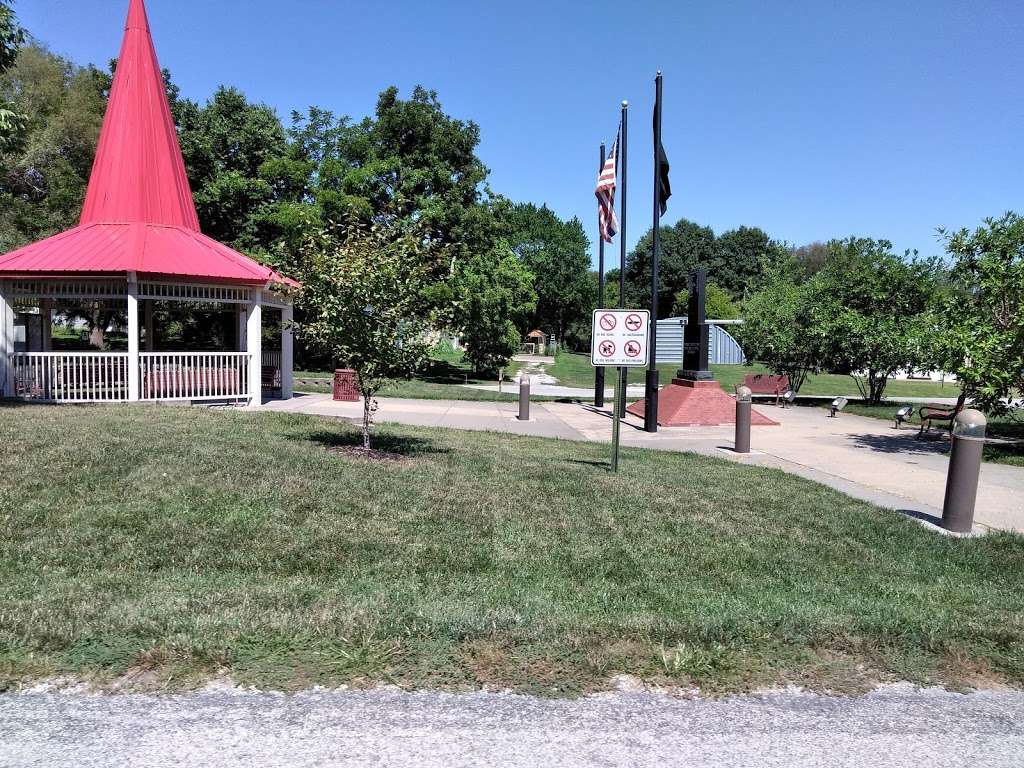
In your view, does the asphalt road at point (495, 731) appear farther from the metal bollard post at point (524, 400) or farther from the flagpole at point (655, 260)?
the metal bollard post at point (524, 400)

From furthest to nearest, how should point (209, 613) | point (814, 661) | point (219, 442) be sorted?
1. point (219, 442)
2. point (209, 613)
3. point (814, 661)

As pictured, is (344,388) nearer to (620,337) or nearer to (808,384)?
(620,337)

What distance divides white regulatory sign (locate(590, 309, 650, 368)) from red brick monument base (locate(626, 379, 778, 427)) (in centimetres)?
814

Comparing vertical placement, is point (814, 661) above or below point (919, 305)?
below

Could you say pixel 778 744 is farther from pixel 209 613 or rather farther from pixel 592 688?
pixel 209 613

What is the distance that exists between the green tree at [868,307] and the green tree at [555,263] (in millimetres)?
45588

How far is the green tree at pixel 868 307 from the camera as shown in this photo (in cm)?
2178

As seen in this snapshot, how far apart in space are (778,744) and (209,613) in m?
3.07

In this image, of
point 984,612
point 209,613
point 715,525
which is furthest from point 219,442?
point 984,612

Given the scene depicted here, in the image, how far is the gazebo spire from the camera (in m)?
16.0

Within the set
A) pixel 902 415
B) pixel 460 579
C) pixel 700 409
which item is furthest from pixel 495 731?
pixel 902 415

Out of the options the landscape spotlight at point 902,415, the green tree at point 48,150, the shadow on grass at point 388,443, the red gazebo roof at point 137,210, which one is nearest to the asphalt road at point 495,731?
the shadow on grass at point 388,443

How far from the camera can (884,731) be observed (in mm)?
3115

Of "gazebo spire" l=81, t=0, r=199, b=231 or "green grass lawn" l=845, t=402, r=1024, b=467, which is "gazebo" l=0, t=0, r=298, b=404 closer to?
"gazebo spire" l=81, t=0, r=199, b=231
